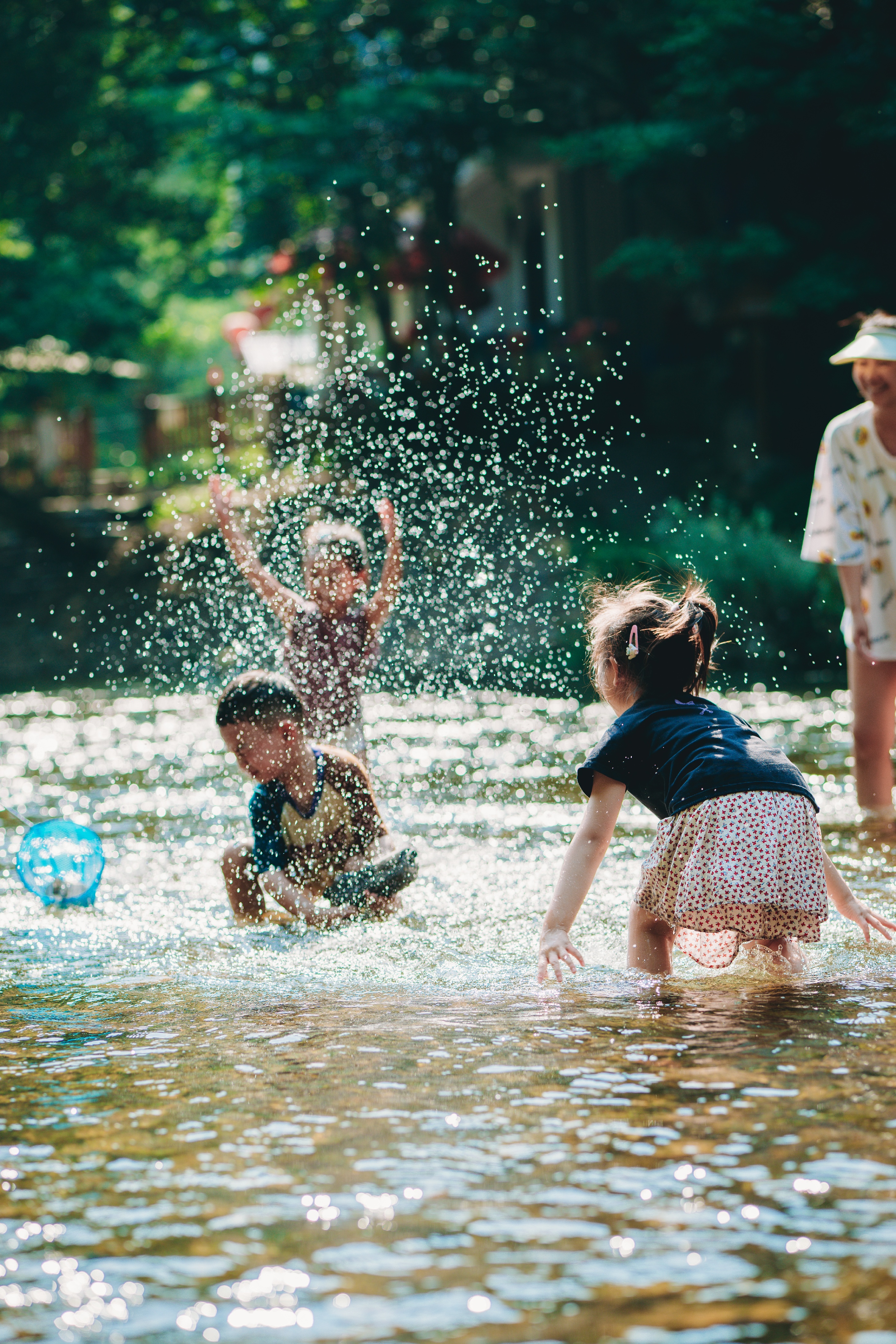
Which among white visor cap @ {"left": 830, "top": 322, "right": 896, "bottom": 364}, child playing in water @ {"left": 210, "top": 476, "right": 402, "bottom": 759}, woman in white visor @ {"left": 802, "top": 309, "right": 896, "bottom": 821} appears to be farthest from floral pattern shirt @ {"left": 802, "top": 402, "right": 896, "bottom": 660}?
child playing in water @ {"left": 210, "top": 476, "right": 402, "bottom": 759}

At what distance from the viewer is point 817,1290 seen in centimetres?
205

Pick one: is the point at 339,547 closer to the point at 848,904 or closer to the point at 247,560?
the point at 247,560

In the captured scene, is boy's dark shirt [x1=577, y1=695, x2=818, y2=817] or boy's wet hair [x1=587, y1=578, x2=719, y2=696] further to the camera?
boy's wet hair [x1=587, y1=578, x2=719, y2=696]

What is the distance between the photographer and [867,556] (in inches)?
231

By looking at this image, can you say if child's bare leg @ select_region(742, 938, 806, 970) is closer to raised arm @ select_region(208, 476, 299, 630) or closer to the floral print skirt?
the floral print skirt

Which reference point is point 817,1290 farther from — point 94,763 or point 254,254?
point 254,254

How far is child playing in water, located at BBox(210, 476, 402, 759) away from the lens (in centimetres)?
571

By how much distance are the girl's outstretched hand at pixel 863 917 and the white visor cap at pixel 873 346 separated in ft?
7.66

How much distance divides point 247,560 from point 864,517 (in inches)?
92.5

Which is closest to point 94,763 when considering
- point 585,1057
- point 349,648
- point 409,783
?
point 409,783

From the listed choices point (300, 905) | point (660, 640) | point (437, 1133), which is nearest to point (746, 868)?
point (660, 640)

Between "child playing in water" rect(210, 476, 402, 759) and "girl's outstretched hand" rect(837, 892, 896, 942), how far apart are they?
7.94 ft

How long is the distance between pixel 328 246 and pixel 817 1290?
20179 millimetres

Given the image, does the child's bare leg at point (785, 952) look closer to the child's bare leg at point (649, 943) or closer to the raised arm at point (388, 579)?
the child's bare leg at point (649, 943)
